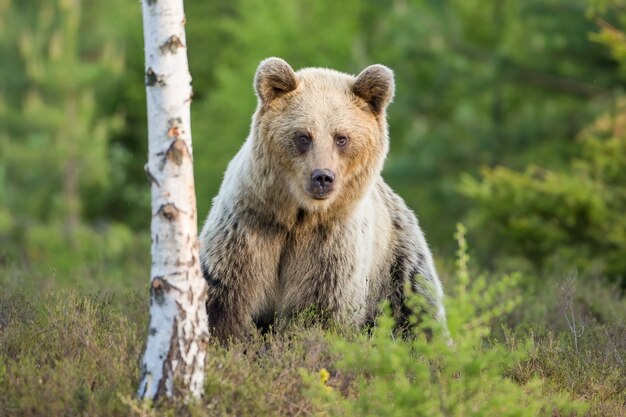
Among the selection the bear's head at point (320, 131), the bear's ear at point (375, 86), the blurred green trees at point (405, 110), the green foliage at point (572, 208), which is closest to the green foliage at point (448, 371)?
the bear's head at point (320, 131)

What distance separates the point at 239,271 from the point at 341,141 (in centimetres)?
101

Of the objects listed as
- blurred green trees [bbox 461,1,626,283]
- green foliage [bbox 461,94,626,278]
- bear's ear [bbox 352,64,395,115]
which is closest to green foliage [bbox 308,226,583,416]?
bear's ear [bbox 352,64,395,115]

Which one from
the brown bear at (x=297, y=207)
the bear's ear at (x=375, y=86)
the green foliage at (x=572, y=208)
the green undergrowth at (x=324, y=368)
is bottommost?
the green foliage at (x=572, y=208)

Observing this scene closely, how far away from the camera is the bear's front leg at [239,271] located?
20.8 ft

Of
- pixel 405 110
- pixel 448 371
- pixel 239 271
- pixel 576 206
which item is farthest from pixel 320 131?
pixel 405 110

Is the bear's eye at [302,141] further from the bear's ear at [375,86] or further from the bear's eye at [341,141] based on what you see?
the bear's ear at [375,86]

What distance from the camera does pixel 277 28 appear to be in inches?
1109

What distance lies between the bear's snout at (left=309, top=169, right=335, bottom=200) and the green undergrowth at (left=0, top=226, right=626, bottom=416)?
748 mm

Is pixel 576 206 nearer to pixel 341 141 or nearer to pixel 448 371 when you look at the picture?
pixel 341 141

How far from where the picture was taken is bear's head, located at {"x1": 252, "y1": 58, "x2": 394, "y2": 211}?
20.9 feet

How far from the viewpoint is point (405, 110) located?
79.5 ft

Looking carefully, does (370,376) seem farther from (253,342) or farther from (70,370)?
(70,370)

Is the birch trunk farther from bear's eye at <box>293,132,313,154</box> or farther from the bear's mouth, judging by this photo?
bear's eye at <box>293,132,313,154</box>

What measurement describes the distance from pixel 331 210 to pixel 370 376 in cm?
125
